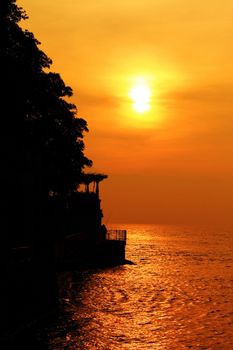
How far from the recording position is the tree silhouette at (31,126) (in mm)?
30594

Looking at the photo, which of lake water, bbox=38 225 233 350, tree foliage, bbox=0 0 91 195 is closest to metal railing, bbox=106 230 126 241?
lake water, bbox=38 225 233 350

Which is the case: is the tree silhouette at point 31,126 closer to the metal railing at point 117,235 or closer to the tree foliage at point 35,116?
the tree foliage at point 35,116

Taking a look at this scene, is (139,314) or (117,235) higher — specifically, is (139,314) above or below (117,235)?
below

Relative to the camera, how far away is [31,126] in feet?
108

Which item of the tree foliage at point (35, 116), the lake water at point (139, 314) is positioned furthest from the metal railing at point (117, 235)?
the tree foliage at point (35, 116)

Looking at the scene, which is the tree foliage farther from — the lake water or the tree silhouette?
the lake water

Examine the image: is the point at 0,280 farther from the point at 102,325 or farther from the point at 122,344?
the point at 102,325

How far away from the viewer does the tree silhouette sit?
30.6 meters

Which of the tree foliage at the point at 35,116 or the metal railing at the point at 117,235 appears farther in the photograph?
the metal railing at the point at 117,235

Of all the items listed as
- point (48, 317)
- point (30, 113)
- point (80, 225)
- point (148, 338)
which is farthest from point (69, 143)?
point (80, 225)

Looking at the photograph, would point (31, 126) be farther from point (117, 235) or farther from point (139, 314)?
point (117, 235)

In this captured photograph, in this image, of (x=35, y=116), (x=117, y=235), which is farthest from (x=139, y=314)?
(x=117, y=235)

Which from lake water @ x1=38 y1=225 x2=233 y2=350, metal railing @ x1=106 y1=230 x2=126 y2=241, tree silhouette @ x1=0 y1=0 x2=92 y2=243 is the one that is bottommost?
lake water @ x1=38 y1=225 x2=233 y2=350

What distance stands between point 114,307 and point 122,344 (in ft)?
43.5
